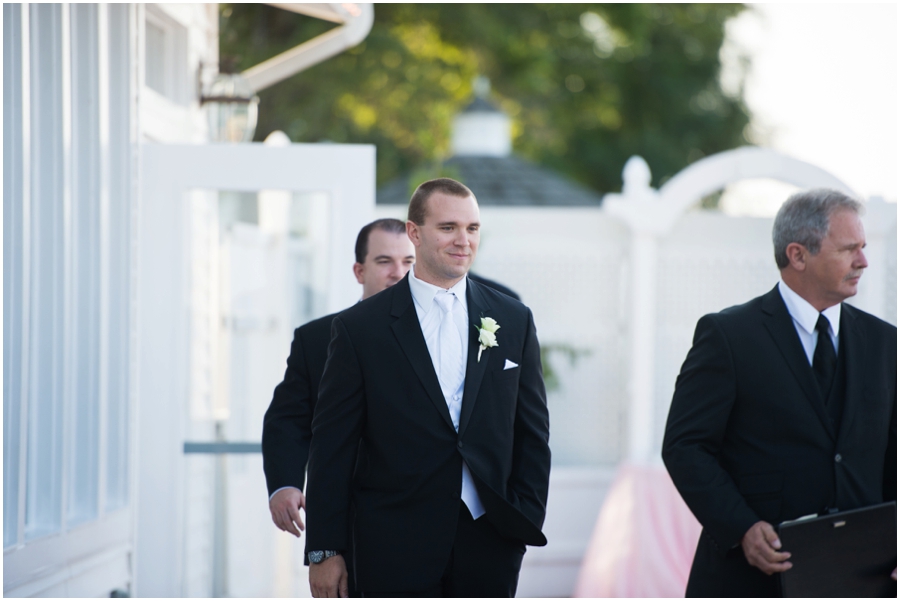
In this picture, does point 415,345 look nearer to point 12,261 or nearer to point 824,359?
point 824,359

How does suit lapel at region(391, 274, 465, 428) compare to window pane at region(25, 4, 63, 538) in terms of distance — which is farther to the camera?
window pane at region(25, 4, 63, 538)

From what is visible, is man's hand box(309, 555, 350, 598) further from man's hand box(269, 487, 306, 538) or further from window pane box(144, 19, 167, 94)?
window pane box(144, 19, 167, 94)

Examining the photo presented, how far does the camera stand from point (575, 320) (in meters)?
7.07

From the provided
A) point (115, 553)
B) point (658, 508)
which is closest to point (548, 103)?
point (658, 508)

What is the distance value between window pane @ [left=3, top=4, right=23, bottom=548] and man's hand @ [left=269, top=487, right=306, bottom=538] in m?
0.84

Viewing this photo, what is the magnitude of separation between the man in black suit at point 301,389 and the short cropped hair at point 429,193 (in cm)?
77

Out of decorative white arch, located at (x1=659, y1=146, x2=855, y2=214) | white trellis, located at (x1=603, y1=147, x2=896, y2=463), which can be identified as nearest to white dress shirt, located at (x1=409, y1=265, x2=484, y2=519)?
decorative white arch, located at (x1=659, y1=146, x2=855, y2=214)

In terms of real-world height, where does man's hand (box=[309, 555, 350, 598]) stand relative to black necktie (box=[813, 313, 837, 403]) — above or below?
below

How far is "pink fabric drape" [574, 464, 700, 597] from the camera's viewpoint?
19.6 ft

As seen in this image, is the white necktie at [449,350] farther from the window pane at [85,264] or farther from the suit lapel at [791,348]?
the window pane at [85,264]

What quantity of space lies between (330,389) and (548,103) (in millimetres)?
17556

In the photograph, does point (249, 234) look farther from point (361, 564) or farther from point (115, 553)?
point (361, 564)

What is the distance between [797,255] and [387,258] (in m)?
1.47

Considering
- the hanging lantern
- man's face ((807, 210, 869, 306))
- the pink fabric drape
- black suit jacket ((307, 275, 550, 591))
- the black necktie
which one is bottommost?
the pink fabric drape
